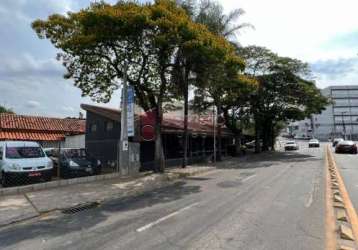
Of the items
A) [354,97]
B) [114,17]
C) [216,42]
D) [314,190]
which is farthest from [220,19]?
[354,97]

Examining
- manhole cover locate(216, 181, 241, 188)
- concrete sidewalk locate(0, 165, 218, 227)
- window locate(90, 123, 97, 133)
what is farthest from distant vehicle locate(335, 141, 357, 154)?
concrete sidewalk locate(0, 165, 218, 227)

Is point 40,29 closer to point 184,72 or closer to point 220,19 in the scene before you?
point 184,72

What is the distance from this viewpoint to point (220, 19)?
76.8 ft

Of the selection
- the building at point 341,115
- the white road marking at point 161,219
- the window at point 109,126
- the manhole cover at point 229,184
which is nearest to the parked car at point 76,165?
the window at point 109,126

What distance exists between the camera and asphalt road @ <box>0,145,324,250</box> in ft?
21.0

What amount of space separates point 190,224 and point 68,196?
601cm

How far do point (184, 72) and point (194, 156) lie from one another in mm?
11198

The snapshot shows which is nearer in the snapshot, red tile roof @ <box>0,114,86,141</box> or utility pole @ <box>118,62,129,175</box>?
utility pole @ <box>118,62,129,175</box>

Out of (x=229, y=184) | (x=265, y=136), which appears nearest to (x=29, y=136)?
(x=229, y=184)

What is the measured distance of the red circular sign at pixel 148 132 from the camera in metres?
21.9

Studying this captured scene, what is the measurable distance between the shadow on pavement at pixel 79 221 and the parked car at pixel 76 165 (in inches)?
230

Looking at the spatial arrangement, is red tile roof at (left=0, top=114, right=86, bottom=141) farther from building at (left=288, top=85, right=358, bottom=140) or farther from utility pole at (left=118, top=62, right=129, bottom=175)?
building at (left=288, top=85, right=358, bottom=140)

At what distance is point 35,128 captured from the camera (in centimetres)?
3353

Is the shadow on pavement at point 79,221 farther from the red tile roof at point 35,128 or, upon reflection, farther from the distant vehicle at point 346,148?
the distant vehicle at point 346,148
